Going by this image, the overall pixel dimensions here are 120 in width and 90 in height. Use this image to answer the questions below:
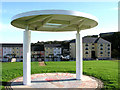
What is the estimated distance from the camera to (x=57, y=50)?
5172 cm

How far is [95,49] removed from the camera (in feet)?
166

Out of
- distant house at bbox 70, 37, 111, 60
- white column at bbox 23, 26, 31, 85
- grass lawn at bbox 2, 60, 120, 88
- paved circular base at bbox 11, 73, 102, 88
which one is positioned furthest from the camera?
distant house at bbox 70, 37, 111, 60

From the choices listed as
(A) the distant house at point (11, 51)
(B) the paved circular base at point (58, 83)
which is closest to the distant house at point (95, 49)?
(A) the distant house at point (11, 51)

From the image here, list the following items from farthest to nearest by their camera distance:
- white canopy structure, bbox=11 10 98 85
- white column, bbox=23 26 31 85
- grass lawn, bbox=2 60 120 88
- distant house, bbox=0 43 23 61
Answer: distant house, bbox=0 43 23 61, grass lawn, bbox=2 60 120 88, white column, bbox=23 26 31 85, white canopy structure, bbox=11 10 98 85

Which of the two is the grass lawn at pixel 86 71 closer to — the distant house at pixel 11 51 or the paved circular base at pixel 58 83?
the paved circular base at pixel 58 83

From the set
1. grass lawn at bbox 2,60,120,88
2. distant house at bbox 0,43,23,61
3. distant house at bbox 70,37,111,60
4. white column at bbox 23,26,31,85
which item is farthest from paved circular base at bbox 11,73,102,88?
distant house at bbox 0,43,23,61

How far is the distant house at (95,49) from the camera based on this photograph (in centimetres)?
4841

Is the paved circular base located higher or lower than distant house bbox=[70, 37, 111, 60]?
lower

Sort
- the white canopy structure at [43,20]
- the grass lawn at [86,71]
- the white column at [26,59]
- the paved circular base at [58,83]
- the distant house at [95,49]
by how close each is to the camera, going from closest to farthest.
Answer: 1. the white canopy structure at [43,20]
2. the paved circular base at [58,83]
3. the white column at [26,59]
4. the grass lawn at [86,71]
5. the distant house at [95,49]

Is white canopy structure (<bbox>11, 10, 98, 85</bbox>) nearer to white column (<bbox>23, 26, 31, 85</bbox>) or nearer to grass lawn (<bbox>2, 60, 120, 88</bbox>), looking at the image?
white column (<bbox>23, 26, 31, 85</bbox>)

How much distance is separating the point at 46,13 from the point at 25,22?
10.2 feet


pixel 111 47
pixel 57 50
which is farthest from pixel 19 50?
pixel 111 47

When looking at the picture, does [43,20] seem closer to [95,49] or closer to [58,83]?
[58,83]

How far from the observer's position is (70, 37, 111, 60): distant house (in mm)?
48406
